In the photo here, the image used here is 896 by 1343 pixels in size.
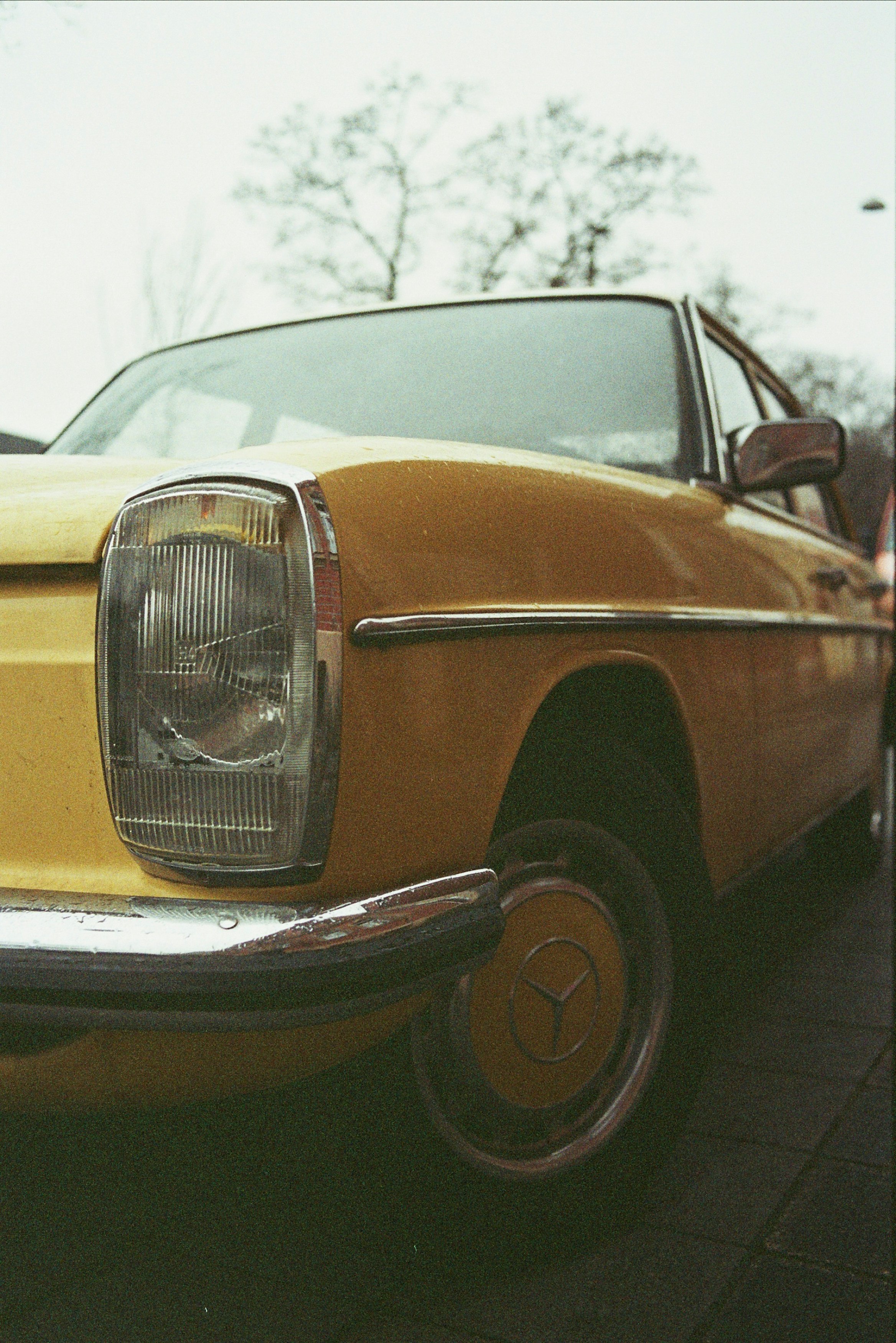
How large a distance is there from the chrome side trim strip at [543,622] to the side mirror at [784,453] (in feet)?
0.99

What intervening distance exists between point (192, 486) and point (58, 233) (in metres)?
0.74

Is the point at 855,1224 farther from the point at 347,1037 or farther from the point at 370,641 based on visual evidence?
the point at 370,641

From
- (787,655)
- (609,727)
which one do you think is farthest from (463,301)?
(609,727)

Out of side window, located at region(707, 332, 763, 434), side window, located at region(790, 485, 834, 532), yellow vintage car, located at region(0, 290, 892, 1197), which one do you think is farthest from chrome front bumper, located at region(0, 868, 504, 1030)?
side window, located at region(790, 485, 834, 532)

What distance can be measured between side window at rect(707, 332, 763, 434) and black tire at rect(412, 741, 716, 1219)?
1217 millimetres

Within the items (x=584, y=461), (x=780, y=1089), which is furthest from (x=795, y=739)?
(x=584, y=461)

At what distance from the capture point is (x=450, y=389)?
8.64 ft

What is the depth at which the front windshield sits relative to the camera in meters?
2.58

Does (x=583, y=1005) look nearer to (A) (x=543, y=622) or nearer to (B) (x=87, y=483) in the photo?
(A) (x=543, y=622)

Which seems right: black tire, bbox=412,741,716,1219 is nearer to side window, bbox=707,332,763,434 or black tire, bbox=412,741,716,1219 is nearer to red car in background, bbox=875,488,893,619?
side window, bbox=707,332,763,434

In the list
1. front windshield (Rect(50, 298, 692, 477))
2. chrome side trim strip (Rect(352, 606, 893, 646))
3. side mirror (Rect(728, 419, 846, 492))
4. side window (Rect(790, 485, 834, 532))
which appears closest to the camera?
chrome side trim strip (Rect(352, 606, 893, 646))

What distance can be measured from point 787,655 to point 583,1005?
137cm

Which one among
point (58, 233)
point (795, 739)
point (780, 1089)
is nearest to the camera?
point (58, 233)

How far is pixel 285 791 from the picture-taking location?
1.40 m
